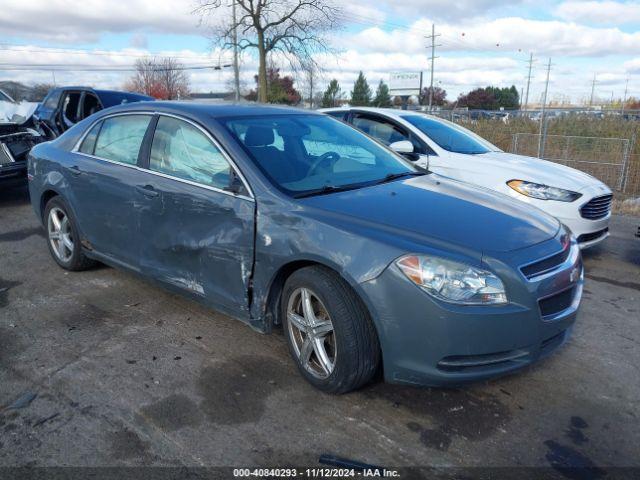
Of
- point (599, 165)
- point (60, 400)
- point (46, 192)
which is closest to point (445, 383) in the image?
point (60, 400)

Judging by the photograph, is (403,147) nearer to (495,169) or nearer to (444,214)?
(495,169)

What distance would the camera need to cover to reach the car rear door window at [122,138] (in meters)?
4.25

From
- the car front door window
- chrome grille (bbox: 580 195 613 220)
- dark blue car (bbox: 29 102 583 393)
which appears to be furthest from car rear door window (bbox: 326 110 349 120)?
chrome grille (bbox: 580 195 613 220)

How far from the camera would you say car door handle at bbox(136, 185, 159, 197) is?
394cm

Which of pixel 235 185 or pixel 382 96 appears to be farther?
pixel 382 96

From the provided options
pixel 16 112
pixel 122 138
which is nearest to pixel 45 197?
pixel 122 138

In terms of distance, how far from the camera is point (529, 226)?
3.27 m

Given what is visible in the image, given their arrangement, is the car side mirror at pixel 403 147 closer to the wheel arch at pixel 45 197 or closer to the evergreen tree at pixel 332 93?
the wheel arch at pixel 45 197

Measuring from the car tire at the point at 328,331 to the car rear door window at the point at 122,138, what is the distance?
188 centimetres

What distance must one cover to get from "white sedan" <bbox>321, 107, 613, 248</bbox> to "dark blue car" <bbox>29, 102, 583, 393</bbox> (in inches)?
80.2

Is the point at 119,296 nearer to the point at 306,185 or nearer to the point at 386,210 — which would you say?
the point at 306,185

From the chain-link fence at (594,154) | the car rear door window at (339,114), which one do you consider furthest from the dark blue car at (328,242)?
the chain-link fence at (594,154)

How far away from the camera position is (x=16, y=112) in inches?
367

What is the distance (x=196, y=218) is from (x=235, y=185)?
16.0 inches
